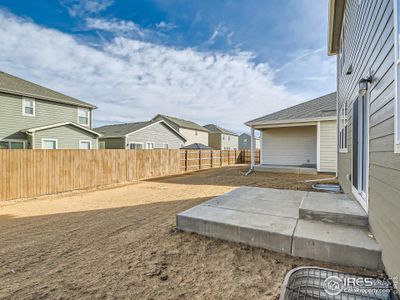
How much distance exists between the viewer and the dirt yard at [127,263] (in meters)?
2.18

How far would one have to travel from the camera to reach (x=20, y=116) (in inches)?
→ 478

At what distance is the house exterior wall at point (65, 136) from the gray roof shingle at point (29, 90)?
1.99m

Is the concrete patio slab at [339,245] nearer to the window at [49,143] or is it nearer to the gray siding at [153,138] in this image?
the window at [49,143]

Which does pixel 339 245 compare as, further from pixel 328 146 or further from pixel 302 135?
pixel 302 135

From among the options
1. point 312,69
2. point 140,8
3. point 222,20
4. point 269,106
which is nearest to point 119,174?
point 140,8

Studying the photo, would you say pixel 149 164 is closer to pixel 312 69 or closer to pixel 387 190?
pixel 312 69

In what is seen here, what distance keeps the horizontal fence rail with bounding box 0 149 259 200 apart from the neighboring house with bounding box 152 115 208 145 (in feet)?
47.2

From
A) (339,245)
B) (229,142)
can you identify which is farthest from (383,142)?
(229,142)

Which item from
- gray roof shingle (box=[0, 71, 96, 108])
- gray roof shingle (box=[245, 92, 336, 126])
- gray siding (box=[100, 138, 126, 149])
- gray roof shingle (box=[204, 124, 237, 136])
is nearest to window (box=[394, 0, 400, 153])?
gray roof shingle (box=[245, 92, 336, 126])

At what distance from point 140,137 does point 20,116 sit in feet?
28.4

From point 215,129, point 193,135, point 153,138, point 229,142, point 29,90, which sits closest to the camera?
point 29,90

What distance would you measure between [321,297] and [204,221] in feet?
6.31

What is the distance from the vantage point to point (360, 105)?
3.83 meters

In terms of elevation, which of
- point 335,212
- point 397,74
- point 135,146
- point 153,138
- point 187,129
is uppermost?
point 187,129
